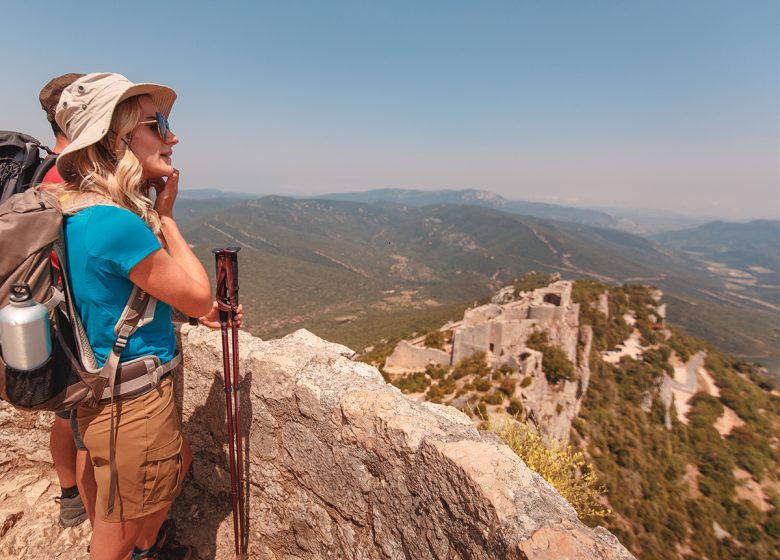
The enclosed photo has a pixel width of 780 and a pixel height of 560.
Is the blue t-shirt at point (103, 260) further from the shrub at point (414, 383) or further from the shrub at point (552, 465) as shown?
the shrub at point (414, 383)

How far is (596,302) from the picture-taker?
31.7 metres

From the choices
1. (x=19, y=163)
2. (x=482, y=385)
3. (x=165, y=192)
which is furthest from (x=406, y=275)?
(x=165, y=192)

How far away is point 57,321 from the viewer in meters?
1.55

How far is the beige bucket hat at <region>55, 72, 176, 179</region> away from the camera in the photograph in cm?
156

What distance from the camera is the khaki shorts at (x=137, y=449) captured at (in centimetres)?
177

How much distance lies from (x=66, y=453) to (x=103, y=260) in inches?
76.5

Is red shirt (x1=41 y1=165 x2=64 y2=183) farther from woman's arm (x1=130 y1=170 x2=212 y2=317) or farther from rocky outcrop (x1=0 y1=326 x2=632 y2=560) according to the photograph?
rocky outcrop (x1=0 y1=326 x2=632 y2=560)

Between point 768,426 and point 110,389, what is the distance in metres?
43.8

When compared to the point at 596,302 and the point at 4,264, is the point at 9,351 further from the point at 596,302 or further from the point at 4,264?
the point at 596,302

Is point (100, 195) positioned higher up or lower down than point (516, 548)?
higher up

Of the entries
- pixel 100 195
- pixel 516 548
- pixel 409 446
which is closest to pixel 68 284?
pixel 100 195

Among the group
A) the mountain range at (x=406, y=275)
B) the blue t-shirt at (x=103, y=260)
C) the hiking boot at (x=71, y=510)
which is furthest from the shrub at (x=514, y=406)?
the mountain range at (x=406, y=275)

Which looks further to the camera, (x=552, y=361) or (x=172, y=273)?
(x=552, y=361)

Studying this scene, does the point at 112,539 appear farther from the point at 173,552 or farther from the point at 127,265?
the point at 127,265
